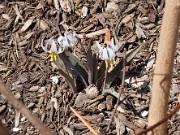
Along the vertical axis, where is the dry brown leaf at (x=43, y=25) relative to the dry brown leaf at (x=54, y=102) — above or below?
above

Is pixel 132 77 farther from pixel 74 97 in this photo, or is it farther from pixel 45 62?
pixel 45 62

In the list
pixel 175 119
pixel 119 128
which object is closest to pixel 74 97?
pixel 119 128

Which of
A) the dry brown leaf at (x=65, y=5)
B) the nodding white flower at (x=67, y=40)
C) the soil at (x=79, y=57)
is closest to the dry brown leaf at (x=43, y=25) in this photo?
the soil at (x=79, y=57)

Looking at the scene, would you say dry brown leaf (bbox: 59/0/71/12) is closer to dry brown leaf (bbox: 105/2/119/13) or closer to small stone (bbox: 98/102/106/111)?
dry brown leaf (bbox: 105/2/119/13)

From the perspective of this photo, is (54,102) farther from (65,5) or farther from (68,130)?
(65,5)

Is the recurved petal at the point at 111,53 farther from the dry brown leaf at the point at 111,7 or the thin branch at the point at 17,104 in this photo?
the thin branch at the point at 17,104

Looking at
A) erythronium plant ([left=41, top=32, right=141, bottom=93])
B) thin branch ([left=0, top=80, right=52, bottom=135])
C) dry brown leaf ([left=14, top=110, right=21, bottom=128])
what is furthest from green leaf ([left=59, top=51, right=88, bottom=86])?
thin branch ([left=0, top=80, right=52, bottom=135])

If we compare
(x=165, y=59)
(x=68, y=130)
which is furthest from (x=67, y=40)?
(x=165, y=59)
